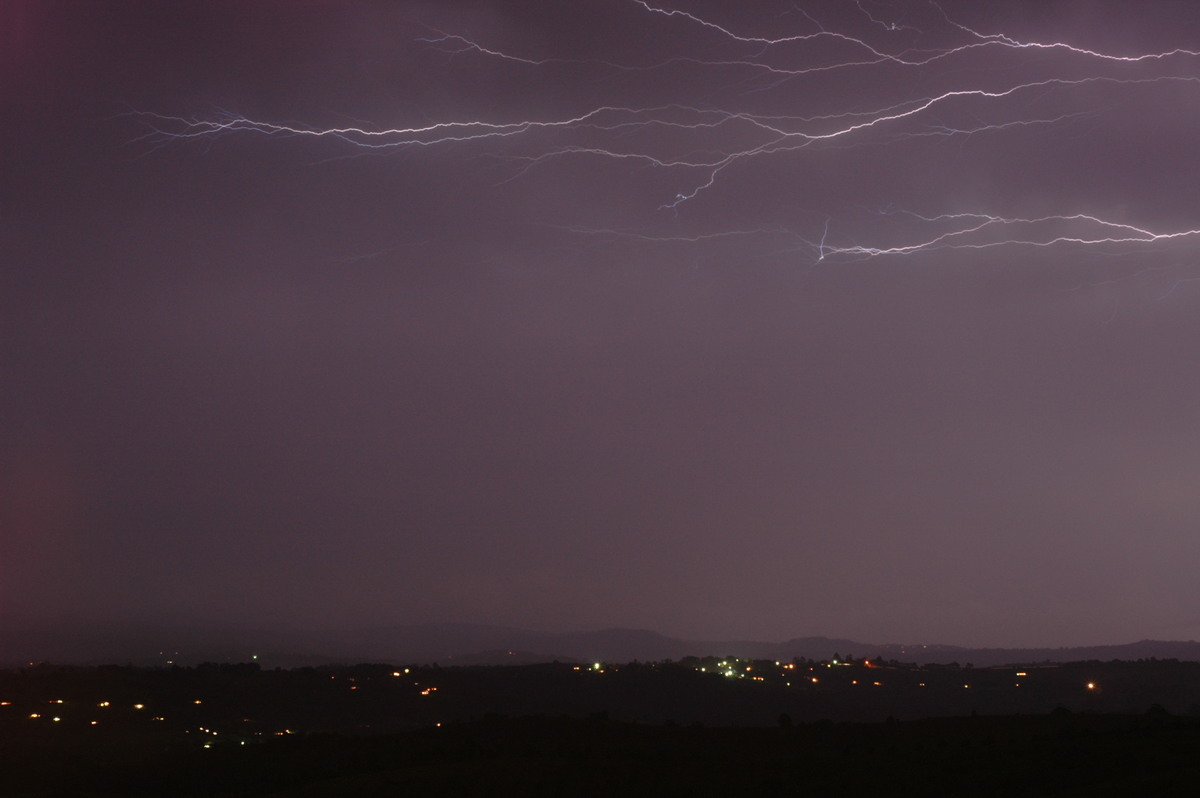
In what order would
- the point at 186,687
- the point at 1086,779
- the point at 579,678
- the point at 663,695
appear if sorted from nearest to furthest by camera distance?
the point at 1086,779
the point at 186,687
the point at 663,695
the point at 579,678

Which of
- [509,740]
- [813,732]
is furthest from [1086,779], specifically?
[509,740]

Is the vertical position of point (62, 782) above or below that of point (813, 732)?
below

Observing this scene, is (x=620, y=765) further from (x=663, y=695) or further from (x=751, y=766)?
(x=663, y=695)

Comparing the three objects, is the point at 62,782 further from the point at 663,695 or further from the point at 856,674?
the point at 856,674

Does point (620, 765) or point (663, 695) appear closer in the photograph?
point (620, 765)

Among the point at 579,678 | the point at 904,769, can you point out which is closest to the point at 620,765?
the point at 904,769

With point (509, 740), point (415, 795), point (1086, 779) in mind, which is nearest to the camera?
point (1086, 779)
